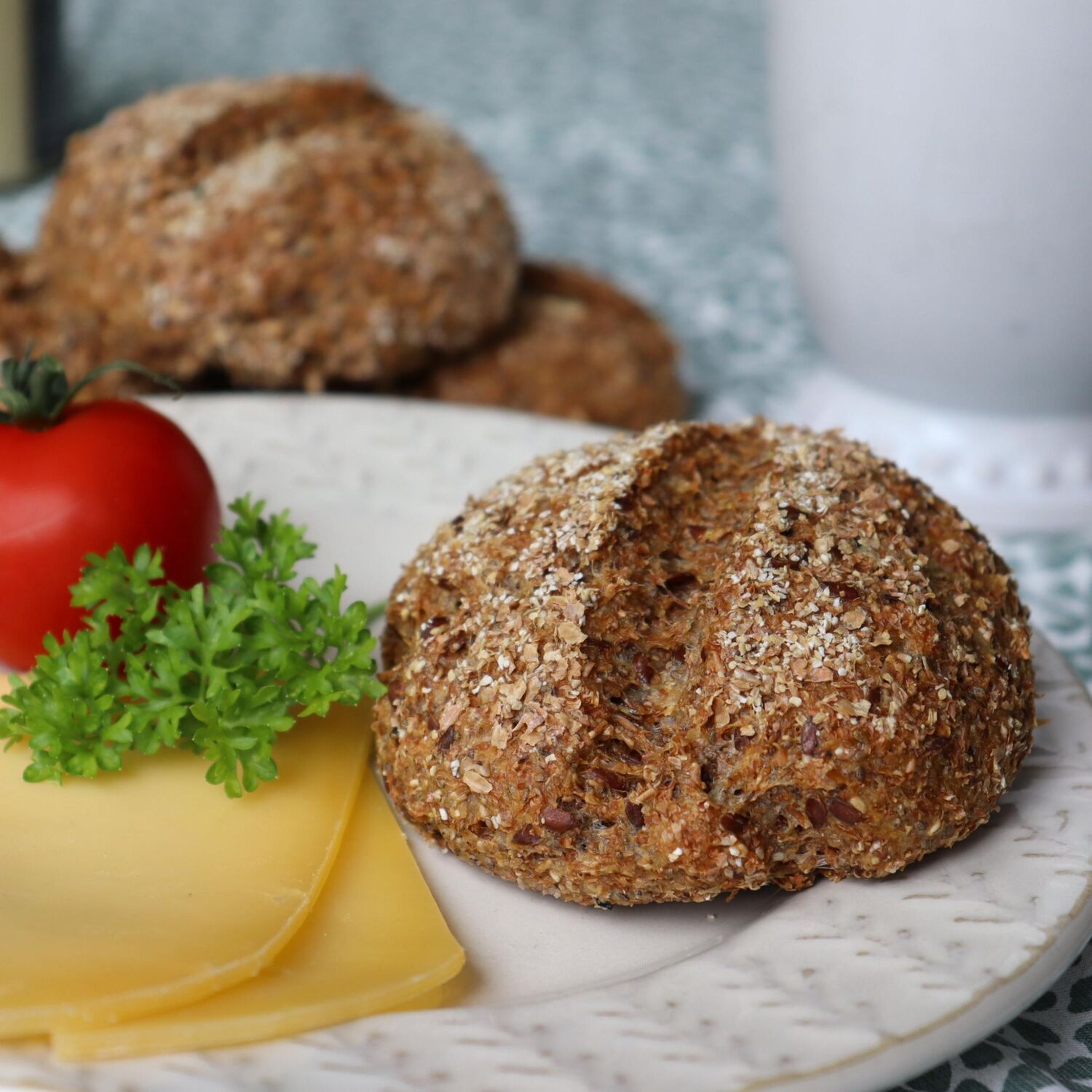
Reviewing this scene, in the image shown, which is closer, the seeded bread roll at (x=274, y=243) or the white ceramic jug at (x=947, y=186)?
the white ceramic jug at (x=947, y=186)

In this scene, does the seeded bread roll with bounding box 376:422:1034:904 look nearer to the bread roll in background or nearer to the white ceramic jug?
the white ceramic jug

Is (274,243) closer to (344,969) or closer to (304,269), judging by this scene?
(304,269)

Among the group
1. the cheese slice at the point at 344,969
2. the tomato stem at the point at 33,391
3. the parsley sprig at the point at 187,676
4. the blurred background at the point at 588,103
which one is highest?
the tomato stem at the point at 33,391

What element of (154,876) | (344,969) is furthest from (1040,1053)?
(154,876)

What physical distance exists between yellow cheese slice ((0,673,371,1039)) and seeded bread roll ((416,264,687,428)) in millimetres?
1398

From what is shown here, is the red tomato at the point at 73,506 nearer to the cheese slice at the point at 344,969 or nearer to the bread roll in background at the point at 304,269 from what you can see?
the cheese slice at the point at 344,969

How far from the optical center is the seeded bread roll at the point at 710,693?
1.47 meters

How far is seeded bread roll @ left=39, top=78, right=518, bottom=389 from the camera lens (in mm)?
2811

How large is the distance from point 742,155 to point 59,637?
13.5 feet

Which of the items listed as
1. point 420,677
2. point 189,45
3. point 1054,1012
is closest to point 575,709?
point 420,677

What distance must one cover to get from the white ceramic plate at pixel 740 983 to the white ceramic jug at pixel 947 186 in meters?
1.12

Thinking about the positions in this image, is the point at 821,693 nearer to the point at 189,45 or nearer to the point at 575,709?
the point at 575,709

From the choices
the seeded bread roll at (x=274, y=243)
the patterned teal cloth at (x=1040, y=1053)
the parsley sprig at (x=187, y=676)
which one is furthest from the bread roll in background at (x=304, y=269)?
the patterned teal cloth at (x=1040, y=1053)

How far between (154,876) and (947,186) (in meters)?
2.03
